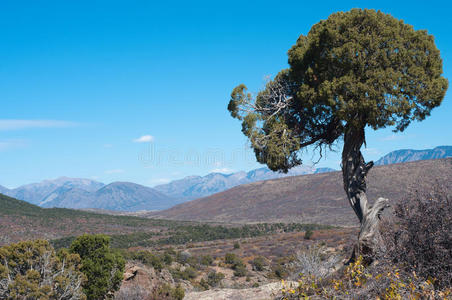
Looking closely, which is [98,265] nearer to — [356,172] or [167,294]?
[167,294]

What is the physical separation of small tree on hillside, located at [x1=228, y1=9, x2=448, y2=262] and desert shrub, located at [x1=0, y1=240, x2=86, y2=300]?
6.16 m

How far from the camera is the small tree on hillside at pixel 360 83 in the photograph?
29.5 feet

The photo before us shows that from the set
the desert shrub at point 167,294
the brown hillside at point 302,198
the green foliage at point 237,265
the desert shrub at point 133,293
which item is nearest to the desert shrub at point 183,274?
the green foliage at point 237,265

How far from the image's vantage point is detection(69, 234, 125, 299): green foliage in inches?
447

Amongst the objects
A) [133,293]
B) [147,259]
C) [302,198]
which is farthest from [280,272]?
[302,198]

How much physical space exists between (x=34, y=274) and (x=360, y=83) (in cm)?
905

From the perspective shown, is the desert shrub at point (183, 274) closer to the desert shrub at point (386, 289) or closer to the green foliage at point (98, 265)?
the green foliage at point (98, 265)

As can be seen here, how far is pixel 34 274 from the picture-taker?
8.89 m

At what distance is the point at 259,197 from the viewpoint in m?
119

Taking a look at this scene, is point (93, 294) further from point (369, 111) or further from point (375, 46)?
point (375, 46)

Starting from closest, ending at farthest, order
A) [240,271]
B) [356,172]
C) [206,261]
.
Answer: [356,172] < [240,271] < [206,261]

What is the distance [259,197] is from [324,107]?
363ft

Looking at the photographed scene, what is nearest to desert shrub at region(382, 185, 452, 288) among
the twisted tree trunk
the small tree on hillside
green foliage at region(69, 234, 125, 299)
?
the small tree on hillside

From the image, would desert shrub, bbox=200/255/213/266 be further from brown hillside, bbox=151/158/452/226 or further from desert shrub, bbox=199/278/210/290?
brown hillside, bbox=151/158/452/226
